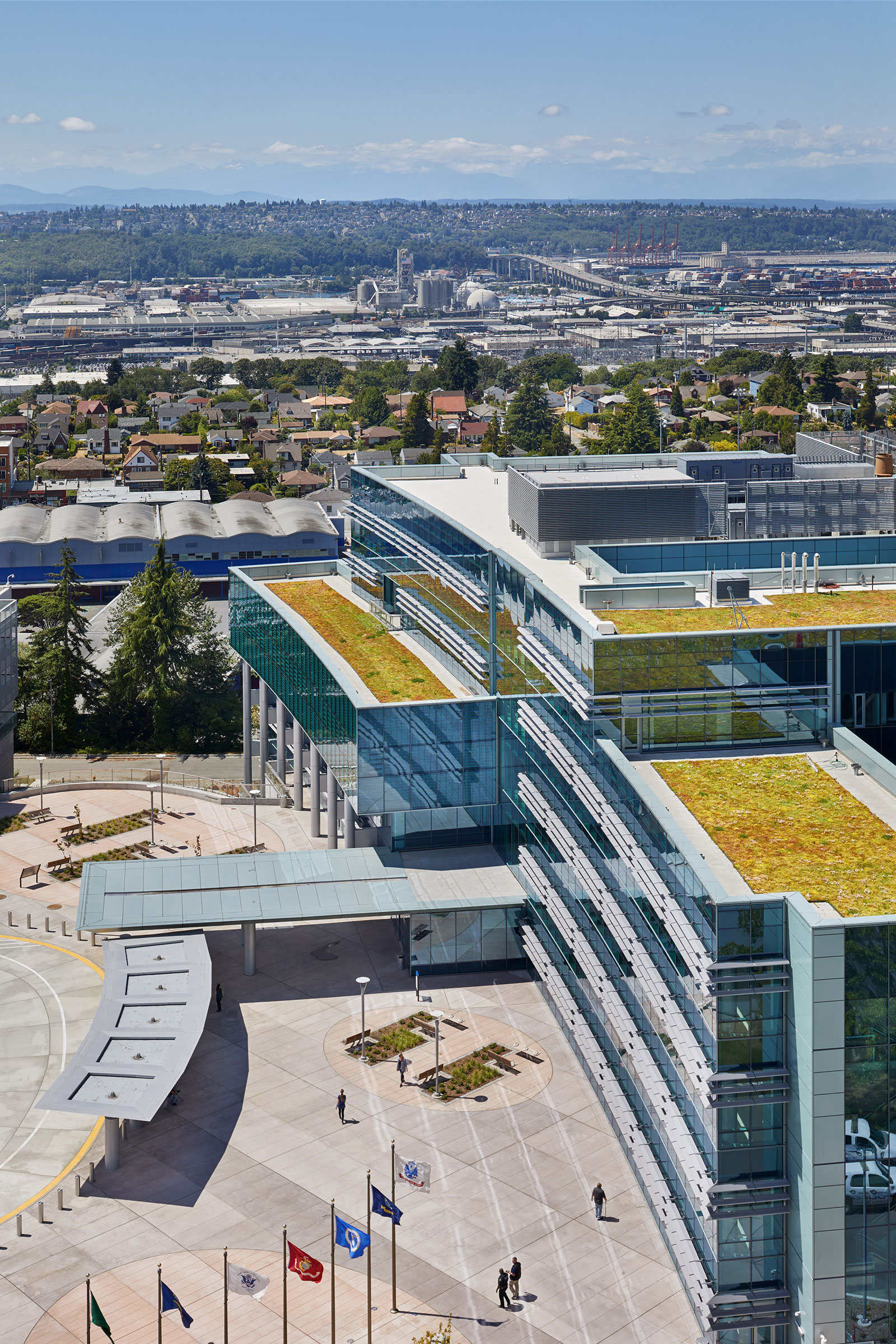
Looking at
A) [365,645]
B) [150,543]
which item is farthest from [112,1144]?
[150,543]

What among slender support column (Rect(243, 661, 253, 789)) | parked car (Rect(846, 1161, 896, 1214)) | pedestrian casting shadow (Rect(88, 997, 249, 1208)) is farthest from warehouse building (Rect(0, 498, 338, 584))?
parked car (Rect(846, 1161, 896, 1214))

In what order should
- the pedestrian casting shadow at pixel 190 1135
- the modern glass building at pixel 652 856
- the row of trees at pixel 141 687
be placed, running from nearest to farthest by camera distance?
the modern glass building at pixel 652 856 < the pedestrian casting shadow at pixel 190 1135 < the row of trees at pixel 141 687

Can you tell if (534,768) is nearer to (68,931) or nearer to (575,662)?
(575,662)

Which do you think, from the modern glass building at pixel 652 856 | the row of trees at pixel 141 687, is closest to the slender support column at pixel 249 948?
the modern glass building at pixel 652 856

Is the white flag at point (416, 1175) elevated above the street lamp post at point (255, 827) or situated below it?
below

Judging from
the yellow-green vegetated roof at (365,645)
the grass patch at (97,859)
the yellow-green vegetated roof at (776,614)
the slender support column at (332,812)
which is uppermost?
the yellow-green vegetated roof at (776,614)

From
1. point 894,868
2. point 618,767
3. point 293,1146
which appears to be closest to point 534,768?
point 618,767

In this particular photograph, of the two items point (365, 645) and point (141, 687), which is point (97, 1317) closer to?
point (365, 645)

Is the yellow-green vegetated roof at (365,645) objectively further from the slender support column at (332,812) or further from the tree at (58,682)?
the tree at (58,682)
